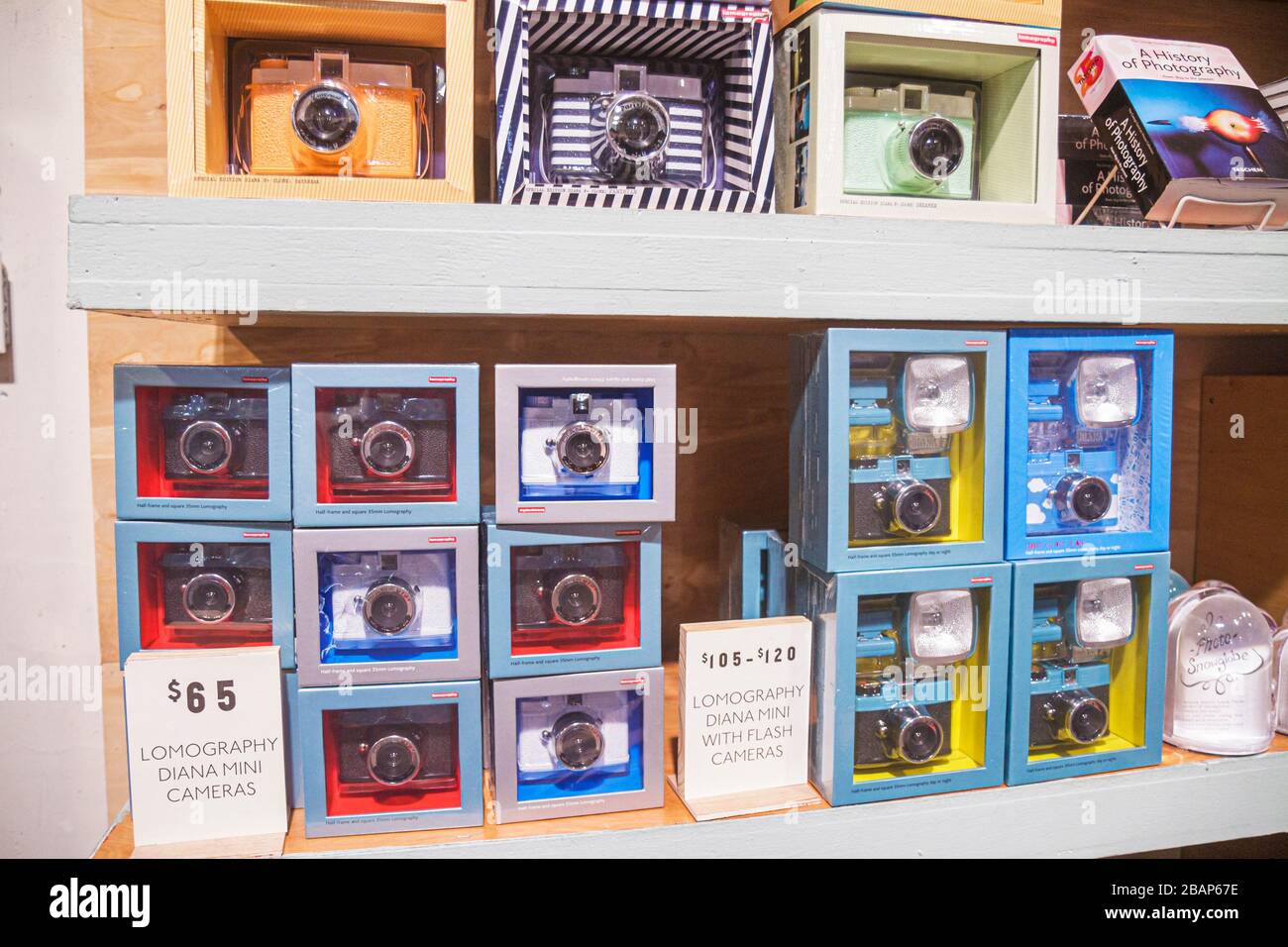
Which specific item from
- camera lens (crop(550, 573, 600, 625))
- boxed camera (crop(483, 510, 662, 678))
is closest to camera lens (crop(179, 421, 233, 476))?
boxed camera (crop(483, 510, 662, 678))

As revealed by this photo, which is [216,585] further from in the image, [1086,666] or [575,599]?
[1086,666]

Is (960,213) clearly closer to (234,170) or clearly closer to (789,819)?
(789,819)

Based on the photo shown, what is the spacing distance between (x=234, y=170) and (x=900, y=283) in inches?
34.4

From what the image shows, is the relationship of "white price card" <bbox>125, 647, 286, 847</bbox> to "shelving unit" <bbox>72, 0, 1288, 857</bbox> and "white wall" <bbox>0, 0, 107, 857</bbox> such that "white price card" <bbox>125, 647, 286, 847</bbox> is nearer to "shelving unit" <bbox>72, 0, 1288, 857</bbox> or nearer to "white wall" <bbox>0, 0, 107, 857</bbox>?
"shelving unit" <bbox>72, 0, 1288, 857</bbox>

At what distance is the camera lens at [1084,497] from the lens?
1.31 m

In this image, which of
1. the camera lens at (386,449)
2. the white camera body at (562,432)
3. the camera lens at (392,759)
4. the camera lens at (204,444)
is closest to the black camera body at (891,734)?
the white camera body at (562,432)

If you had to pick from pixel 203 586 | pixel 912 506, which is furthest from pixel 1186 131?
pixel 203 586

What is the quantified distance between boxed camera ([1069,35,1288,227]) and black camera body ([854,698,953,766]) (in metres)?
0.79

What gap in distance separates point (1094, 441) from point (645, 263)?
2.35 ft

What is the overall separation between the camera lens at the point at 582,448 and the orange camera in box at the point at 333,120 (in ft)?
1.29

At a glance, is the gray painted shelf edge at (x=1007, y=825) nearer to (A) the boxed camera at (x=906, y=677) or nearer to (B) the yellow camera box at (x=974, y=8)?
(A) the boxed camera at (x=906, y=677)

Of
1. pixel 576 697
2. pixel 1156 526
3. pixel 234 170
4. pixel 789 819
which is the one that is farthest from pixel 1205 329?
pixel 234 170
